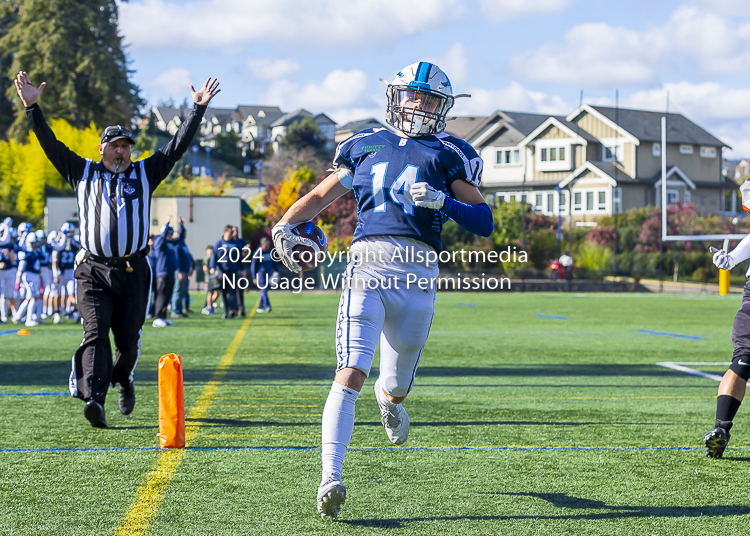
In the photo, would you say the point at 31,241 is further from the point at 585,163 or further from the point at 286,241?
the point at 585,163

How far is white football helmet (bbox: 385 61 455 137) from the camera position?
413cm

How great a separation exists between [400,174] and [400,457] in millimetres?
1730

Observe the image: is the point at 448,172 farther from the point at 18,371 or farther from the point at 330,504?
the point at 18,371

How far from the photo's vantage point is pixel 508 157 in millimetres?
58625

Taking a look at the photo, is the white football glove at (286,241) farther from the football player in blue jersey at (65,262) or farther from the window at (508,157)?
the window at (508,157)

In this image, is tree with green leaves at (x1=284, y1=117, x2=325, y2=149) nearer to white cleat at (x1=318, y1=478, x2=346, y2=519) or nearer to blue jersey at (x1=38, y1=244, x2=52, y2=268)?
blue jersey at (x1=38, y1=244, x2=52, y2=268)

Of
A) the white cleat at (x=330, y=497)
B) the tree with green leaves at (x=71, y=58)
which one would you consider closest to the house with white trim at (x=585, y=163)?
the tree with green leaves at (x=71, y=58)

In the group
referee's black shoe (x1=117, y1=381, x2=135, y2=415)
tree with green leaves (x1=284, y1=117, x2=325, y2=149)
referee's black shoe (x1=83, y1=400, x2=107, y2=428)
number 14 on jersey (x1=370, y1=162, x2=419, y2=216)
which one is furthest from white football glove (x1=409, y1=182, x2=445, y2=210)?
tree with green leaves (x1=284, y1=117, x2=325, y2=149)

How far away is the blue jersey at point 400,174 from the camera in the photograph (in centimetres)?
397

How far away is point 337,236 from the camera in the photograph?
37219 mm

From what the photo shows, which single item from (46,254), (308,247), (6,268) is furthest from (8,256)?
(308,247)

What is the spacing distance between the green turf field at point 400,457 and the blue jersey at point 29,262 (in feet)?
18.6

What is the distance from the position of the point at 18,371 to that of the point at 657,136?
38.1 meters

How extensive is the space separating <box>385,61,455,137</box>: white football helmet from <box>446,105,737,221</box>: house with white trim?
3882 centimetres
